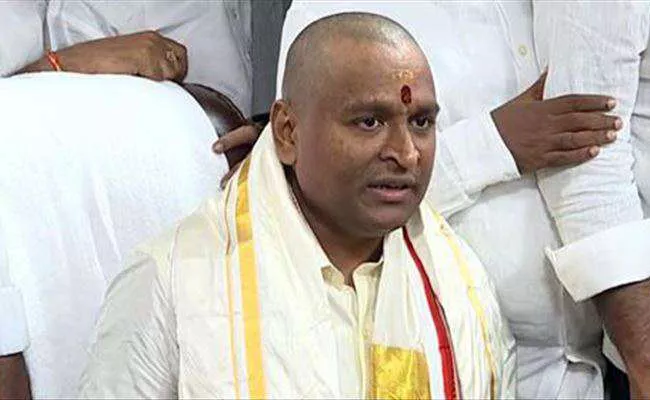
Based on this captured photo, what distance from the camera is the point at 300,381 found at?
122 cm

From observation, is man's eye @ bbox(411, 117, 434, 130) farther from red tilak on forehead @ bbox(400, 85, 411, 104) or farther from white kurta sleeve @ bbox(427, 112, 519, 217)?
white kurta sleeve @ bbox(427, 112, 519, 217)

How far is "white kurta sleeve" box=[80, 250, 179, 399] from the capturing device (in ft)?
4.05

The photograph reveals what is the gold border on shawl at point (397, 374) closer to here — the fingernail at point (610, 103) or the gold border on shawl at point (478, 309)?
the gold border on shawl at point (478, 309)

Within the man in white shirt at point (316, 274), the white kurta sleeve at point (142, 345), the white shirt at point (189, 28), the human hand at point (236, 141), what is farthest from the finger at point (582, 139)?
the white shirt at point (189, 28)

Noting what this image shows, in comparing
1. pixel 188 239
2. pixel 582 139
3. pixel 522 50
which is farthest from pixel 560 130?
pixel 188 239

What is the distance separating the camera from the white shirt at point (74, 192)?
1.50m

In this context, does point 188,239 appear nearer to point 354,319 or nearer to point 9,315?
point 354,319

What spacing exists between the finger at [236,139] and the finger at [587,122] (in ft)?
1.29

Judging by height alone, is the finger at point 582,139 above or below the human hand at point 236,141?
below

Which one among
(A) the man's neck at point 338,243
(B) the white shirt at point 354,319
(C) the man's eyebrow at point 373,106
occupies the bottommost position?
(B) the white shirt at point 354,319

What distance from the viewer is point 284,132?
50.8 inches

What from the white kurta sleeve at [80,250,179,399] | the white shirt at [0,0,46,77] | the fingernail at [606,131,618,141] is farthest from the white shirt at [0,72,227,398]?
the fingernail at [606,131,618,141]

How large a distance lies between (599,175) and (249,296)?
0.46m

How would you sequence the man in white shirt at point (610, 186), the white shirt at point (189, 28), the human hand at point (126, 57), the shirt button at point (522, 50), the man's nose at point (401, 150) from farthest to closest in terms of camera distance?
the white shirt at point (189, 28) → the human hand at point (126, 57) → the shirt button at point (522, 50) → the man in white shirt at point (610, 186) → the man's nose at point (401, 150)
